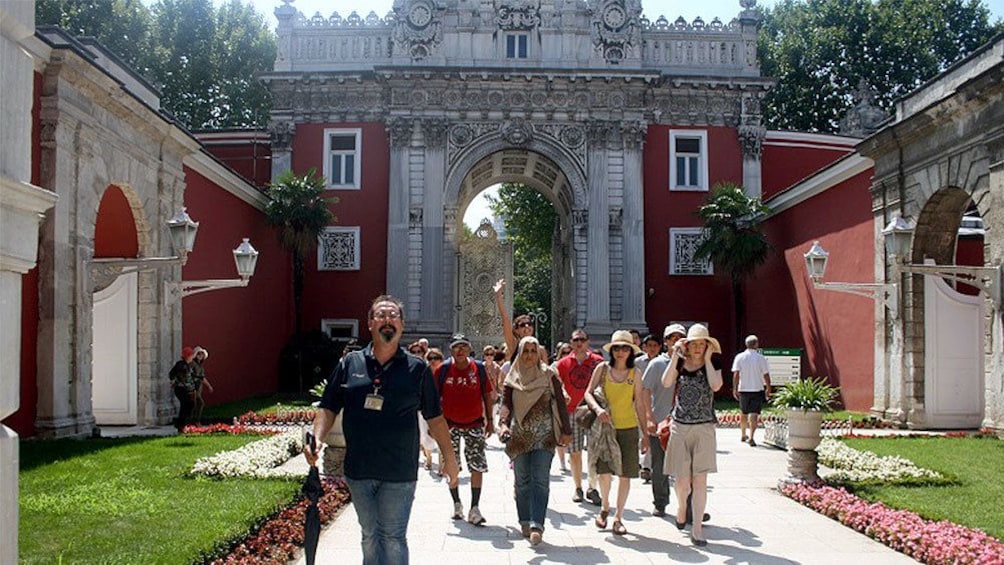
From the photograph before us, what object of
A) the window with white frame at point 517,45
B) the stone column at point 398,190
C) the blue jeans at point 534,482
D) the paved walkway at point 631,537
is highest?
the window with white frame at point 517,45

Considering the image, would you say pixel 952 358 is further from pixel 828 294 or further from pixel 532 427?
pixel 532 427

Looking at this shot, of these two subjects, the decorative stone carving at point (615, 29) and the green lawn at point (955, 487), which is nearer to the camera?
the green lawn at point (955, 487)

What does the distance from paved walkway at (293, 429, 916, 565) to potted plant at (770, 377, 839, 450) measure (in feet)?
2.15

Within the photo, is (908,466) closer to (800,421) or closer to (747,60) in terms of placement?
(800,421)

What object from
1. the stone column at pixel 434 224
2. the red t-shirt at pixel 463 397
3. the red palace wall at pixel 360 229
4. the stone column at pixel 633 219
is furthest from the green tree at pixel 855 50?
the red t-shirt at pixel 463 397

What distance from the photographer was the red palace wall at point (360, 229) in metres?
27.6

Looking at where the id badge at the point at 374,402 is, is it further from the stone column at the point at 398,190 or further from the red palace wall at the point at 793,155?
the red palace wall at the point at 793,155

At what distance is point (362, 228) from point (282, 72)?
4.93 metres

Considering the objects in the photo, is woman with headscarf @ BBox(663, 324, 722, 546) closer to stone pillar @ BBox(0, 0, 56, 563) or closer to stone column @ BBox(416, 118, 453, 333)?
stone pillar @ BBox(0, 0, 56, 563)

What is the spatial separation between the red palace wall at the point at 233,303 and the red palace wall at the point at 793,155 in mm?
14392

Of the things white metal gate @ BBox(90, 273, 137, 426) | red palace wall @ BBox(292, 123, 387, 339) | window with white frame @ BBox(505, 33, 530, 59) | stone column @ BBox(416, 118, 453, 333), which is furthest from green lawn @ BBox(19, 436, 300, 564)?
window with white frame @ BBox(505, 33, 530, 59)

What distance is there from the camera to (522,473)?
7.88 meters

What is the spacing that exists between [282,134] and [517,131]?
22.0 ft

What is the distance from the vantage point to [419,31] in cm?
2753
